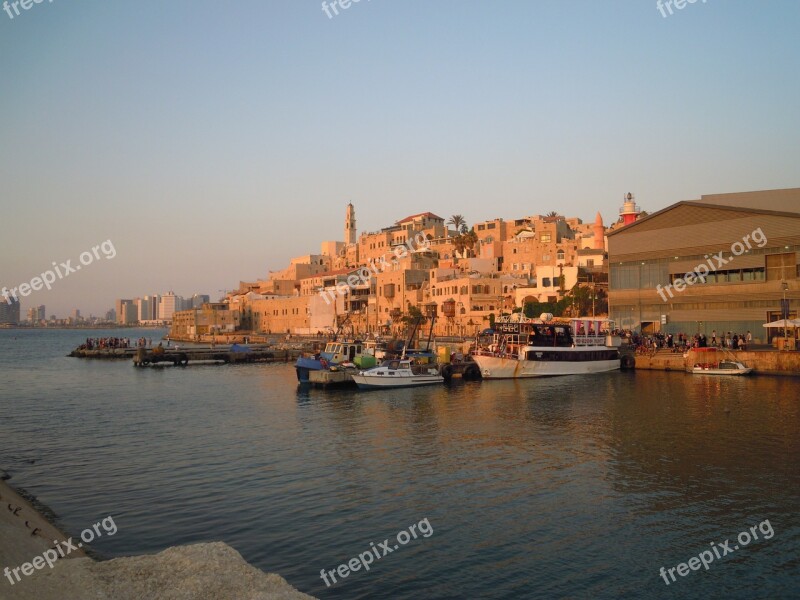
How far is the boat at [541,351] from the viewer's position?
181ft

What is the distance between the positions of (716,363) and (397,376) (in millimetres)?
27005

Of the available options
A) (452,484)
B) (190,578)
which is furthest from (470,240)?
(190,578)

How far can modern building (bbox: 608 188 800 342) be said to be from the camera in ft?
188

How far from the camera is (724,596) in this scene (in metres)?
13.4

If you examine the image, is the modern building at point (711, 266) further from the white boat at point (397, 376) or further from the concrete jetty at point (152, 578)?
the concrete jetty at point (152, 578)

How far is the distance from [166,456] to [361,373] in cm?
2293

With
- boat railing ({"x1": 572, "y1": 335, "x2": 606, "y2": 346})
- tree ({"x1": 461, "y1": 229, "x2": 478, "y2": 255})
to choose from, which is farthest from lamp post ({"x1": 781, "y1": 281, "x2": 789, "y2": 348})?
tree ({"x1": 461, "y1": 229, "x2": 478, "y2": 255})

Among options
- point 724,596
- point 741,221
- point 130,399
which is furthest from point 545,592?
point 741,221

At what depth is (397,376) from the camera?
49.0 metres

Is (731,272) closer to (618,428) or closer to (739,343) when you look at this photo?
(739,343)

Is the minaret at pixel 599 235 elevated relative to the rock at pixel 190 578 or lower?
elevated

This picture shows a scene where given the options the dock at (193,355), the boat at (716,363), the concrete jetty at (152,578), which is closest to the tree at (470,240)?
the dock at (193,355)

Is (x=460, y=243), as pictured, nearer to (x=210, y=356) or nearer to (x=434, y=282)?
(x=434, y=282)

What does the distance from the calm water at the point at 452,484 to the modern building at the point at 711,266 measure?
19975 millimetres
